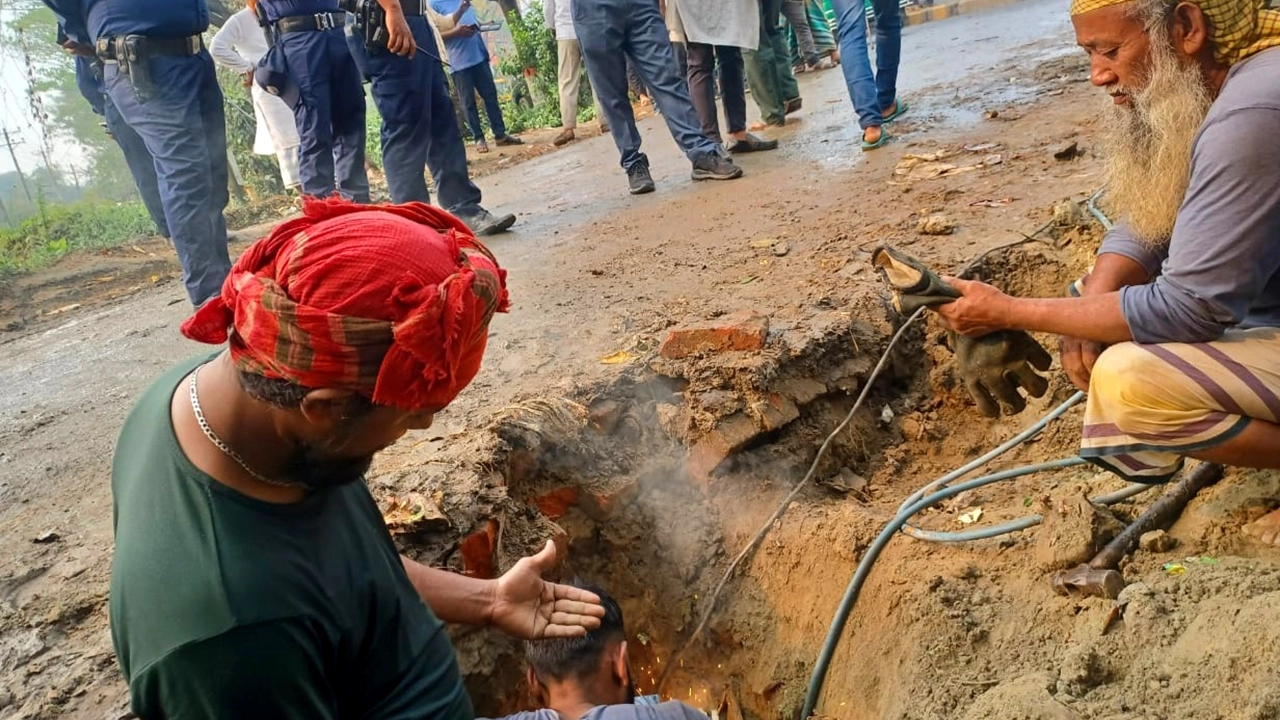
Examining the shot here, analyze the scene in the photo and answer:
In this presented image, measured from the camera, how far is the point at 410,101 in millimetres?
4754

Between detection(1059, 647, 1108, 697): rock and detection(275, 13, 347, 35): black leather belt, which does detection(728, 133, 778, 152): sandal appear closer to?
detection(275, 13, 347, 35): black leather belt

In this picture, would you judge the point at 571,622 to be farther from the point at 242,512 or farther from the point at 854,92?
the point at 854,92

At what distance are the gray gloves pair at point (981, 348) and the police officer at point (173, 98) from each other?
3.28 meters

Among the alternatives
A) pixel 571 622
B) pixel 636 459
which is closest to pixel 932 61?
pixel 636 459

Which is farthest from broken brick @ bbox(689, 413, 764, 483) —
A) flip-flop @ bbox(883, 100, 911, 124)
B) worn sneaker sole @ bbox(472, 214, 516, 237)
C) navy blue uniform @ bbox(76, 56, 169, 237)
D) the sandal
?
flip-flop @ bbox(883, 100, 911, 124)

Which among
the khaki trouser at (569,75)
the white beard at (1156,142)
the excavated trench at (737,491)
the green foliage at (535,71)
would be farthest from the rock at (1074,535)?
the green foliage at (535,71)

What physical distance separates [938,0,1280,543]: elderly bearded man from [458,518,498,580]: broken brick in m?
1.49

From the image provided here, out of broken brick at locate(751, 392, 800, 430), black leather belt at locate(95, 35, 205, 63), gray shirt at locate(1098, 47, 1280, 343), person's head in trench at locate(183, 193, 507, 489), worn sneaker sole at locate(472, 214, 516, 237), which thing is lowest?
broken brick at locate(751, 392, 800, 430)

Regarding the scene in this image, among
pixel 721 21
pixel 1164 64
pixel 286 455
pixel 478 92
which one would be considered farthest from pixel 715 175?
pixel 478 92

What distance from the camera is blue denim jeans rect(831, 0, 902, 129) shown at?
580 cm

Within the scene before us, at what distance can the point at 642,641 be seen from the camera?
3.18 meters

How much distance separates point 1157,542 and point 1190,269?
81 centimetres

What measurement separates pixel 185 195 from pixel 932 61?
8.21 metres

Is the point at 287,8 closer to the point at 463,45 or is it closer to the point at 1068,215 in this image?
the point at 1068,215
